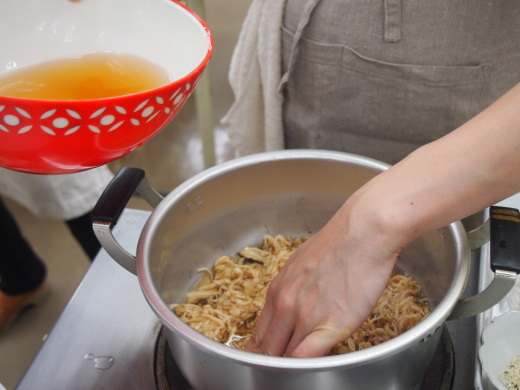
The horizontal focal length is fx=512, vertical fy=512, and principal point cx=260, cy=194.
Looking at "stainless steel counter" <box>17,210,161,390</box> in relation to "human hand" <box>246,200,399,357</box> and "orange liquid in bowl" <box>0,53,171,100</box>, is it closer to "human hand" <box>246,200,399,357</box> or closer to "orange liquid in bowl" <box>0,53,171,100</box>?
"human hand" <box>246,200,399,357</box>

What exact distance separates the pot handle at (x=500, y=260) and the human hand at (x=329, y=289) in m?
0.10

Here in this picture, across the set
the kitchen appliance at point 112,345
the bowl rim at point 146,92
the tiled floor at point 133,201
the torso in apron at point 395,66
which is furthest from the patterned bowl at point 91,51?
the tiled floor at point 133,201

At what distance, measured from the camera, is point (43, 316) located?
5.63 feet

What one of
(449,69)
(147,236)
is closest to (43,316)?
(147,236)

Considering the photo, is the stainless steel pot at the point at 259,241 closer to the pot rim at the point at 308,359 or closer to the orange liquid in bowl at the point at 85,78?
the pot rim at the point at 308,359

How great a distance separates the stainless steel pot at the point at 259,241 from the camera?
524mm

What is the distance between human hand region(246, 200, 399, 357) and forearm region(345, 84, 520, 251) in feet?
0.09

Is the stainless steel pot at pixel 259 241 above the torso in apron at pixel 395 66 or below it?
below

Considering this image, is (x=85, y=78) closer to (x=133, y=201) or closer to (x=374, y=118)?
(x=374, y=118)

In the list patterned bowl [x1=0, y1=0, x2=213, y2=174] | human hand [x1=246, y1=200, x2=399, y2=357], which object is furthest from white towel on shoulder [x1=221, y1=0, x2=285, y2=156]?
human hand [x1=246, y1=200, x2=399, y2=357]

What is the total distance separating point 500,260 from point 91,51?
0.55 metres

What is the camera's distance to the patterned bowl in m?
0.48

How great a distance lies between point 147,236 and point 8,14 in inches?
12.5

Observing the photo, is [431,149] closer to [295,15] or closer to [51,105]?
[51,105]
